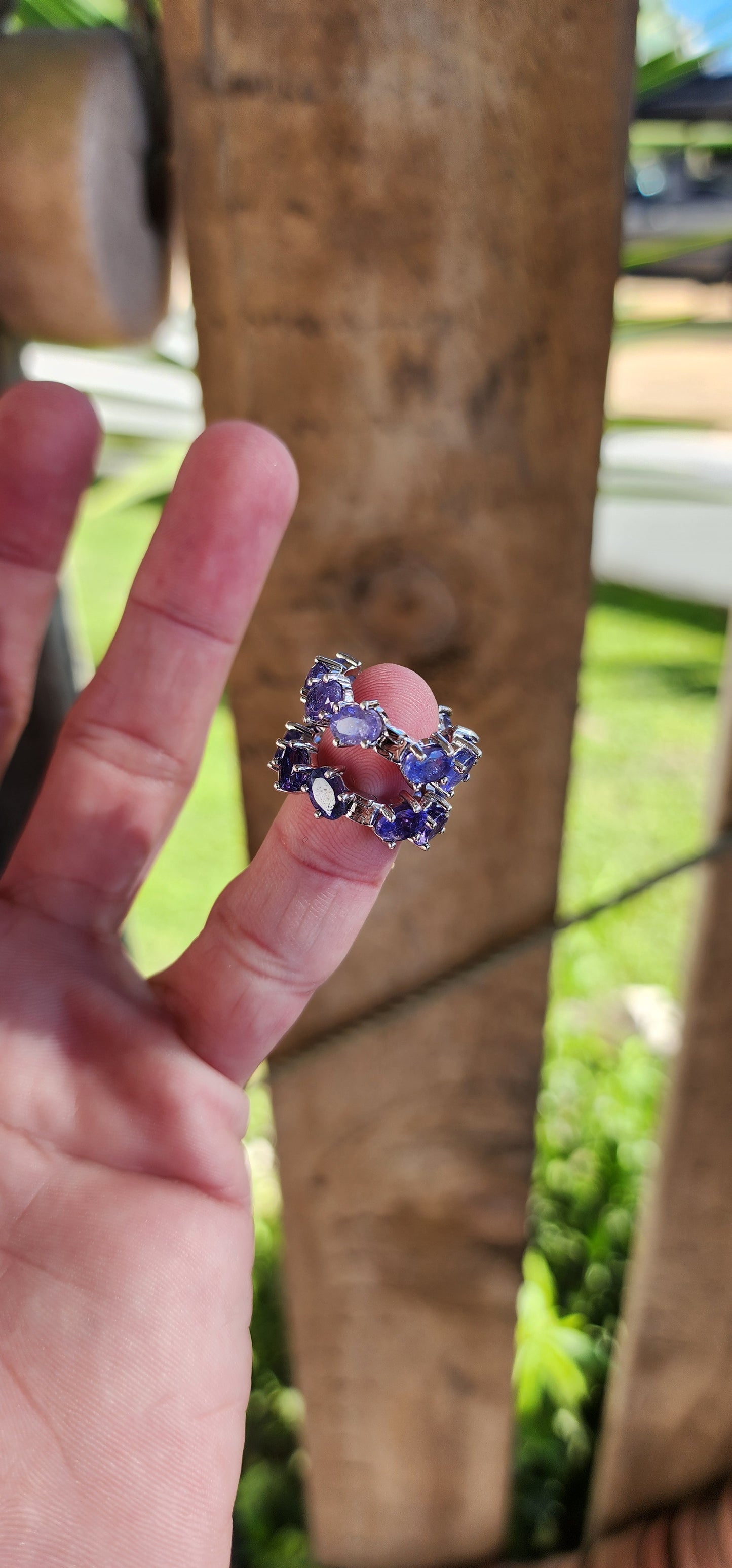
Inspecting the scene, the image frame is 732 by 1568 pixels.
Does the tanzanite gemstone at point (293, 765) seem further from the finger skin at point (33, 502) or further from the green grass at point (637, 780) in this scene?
the green grass at point (637, 780)

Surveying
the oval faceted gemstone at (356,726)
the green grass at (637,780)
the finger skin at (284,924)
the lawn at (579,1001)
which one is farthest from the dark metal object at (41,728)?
the green grass at (637,780)

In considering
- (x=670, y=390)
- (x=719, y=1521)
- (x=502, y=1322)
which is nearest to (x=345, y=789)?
(x=502, y=1322)

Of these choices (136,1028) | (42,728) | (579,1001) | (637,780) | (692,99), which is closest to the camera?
(136,1028)

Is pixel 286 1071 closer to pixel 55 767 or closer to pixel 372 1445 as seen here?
pixel 55 767

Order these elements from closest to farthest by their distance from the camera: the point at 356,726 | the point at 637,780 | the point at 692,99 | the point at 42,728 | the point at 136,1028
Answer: the point at 356,726 < the point at 136,1028 < the point at 692,99 < the point at 42,728 < the point at 637,780

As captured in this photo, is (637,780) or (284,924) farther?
(637,780)

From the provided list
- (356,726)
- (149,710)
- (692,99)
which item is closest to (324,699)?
(356,726)

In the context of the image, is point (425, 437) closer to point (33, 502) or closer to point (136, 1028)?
point (33, 502)
